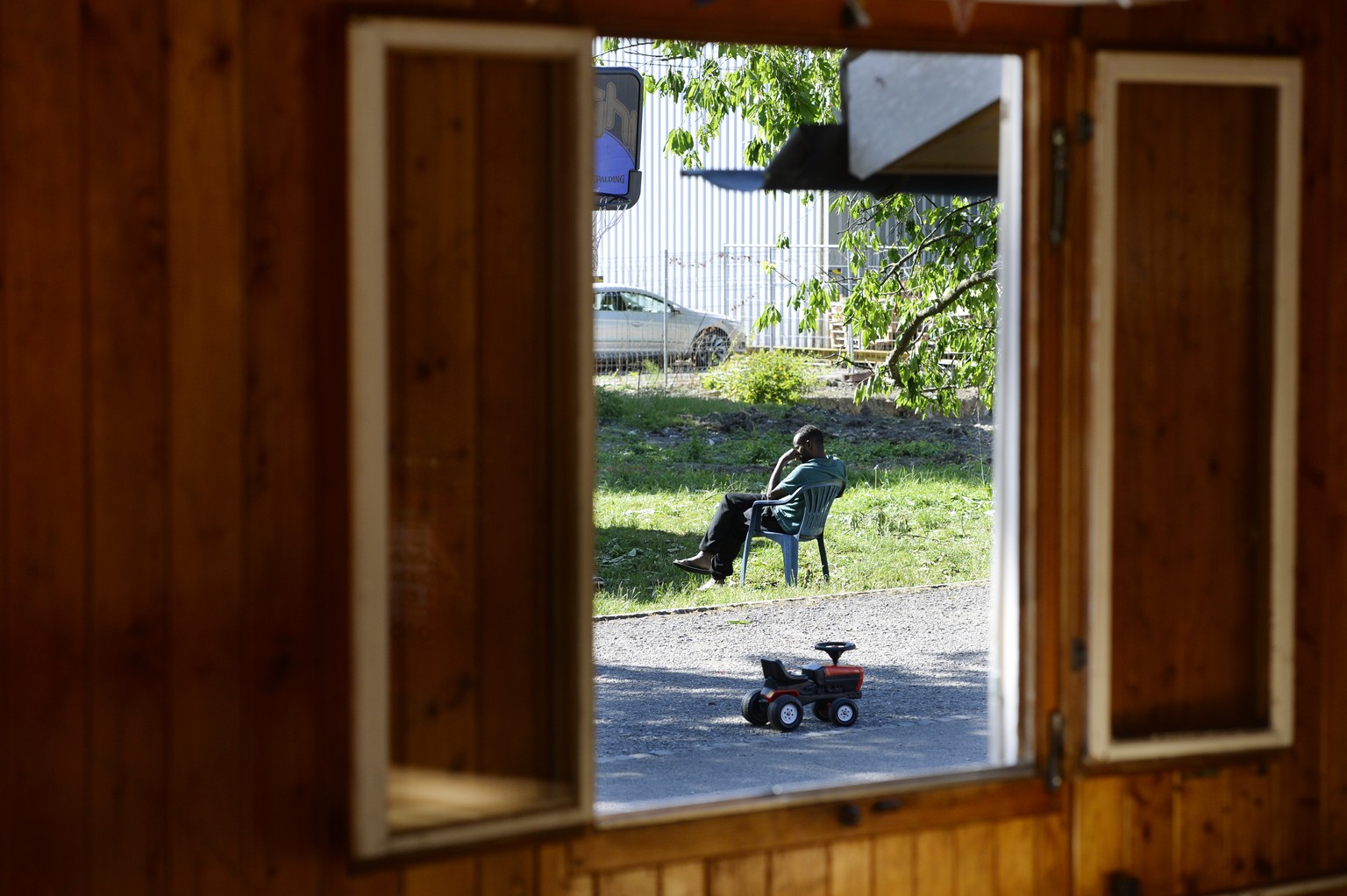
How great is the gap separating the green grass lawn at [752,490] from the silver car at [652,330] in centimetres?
65

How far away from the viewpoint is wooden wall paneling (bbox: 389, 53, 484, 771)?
2781 millimetres

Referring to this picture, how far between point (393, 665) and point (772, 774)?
279 centimetres

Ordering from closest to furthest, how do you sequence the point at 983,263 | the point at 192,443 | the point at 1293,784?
the point at 192,443 < the point at 1293,784 < the point at 983,263

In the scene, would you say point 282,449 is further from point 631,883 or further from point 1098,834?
point 1098,834

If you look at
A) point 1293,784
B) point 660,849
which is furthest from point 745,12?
point 1293,784

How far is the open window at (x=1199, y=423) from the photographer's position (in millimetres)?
A: 3234

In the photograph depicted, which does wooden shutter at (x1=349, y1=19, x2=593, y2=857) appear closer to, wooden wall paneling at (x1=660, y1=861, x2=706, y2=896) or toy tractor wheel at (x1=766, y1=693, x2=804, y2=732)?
wooden wall paneling at (x1=660, y1=861, x2=706, y2=896)

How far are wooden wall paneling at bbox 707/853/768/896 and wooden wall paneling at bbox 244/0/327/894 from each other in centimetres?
88

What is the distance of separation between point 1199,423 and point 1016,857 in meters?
1.14

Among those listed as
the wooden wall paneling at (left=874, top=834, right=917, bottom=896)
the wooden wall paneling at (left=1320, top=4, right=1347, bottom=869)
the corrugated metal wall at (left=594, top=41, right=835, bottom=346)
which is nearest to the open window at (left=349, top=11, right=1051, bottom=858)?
the wooden wall paneling at (left=874, top=834, right=917, bottom=896)

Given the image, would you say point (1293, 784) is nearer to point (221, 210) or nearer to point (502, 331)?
point (502, 331)

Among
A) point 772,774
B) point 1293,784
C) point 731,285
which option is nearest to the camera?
point 1293,784

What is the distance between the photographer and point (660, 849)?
3.04 meters

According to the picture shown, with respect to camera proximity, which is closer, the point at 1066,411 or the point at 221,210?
the point at 221,210
